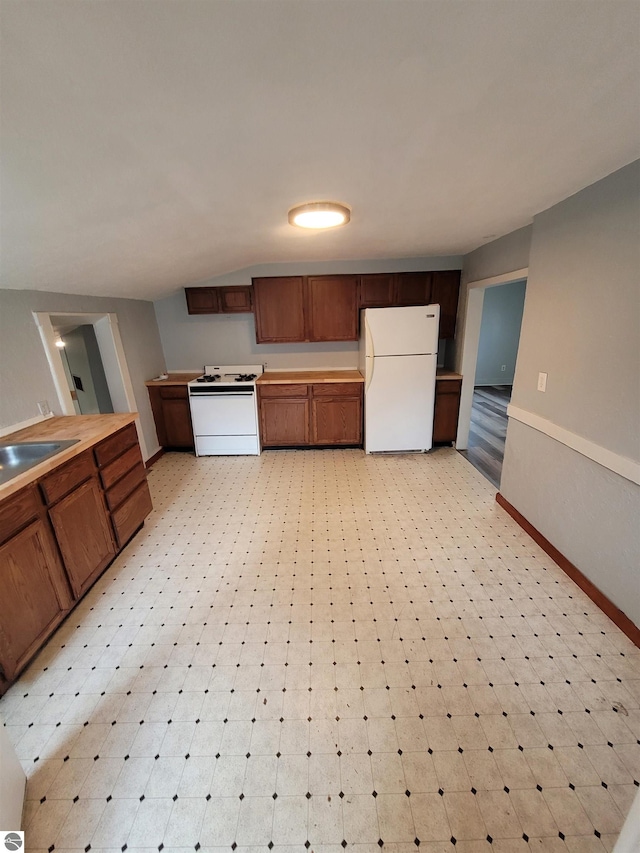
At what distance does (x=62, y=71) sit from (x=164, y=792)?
215cm

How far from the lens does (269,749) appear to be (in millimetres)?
1278

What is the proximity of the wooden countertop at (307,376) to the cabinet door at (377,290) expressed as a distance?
0.82 metres

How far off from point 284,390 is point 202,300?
1.43m

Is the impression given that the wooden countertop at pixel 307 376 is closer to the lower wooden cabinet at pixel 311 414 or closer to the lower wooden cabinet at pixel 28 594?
the lower wooden cabinet at pixel 311 414

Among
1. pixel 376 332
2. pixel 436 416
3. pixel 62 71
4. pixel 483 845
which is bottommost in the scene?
pixel 483 845

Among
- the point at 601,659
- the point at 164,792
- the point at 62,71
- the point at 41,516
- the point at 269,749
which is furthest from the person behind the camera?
the point at 41,516

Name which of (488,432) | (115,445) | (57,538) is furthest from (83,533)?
(488,432)

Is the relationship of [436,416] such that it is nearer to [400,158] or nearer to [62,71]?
[400,158]

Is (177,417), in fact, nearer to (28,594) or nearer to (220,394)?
(220,394)

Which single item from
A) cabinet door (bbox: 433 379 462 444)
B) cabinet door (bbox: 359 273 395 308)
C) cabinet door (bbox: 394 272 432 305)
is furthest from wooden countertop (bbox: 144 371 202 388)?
cabinet door (bbox: 433 379 462 444)

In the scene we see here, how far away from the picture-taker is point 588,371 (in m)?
1.81

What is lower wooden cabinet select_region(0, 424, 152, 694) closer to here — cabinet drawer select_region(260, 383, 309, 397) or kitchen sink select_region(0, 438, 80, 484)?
kitchen sink select_region(0, 438, 80, 484)

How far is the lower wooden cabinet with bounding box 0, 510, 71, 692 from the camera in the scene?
1456mm

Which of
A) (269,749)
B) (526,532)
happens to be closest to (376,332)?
(526,532)
